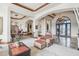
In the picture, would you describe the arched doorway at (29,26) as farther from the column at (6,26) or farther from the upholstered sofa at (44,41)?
the column at (6,26)

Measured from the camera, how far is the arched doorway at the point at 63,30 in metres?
2.76

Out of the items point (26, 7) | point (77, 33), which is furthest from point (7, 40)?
point (77, 33)

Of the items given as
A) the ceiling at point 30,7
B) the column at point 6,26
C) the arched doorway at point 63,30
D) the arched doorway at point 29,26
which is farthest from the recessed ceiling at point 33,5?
the arched doorway at point 63,30

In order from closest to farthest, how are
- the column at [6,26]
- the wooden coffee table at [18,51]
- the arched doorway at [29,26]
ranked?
the wooden coffee table at [18,51] → the column at [6,26] → the arched doorway at [29,26]

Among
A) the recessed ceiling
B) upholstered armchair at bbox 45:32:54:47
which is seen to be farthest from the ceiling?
upholstered armchair at bbox 45:32:54:47

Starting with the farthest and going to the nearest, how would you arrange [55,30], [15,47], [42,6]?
[55,30] → [42,6] → [15,47]

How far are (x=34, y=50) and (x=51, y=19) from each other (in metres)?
0.93

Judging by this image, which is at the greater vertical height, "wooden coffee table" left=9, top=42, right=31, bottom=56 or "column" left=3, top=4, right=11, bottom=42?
"column" left=3, top=4, right=11, bottom=42

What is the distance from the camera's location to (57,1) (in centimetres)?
261

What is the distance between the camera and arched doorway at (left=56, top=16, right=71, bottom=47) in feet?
9.06

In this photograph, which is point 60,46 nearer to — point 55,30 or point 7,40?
point 55,30

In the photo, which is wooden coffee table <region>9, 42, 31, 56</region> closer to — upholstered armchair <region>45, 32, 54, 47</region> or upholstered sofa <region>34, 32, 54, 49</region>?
upholstered sofa <region>34, 32, 54, 49</region>

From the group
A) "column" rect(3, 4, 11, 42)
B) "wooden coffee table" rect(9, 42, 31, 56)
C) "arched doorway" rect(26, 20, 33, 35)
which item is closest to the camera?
"wooden coffee table" rect(9, 42, 31, 56)

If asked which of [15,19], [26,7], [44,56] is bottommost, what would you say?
[44,56]
